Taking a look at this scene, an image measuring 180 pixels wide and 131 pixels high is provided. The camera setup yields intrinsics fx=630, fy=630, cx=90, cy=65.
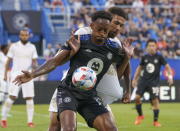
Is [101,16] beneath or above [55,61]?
above

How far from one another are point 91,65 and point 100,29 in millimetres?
544

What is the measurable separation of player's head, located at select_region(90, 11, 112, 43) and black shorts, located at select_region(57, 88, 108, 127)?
86 cm

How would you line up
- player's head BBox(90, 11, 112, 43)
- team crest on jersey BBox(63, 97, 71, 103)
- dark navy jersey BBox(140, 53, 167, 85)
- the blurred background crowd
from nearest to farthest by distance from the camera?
player's head BBox(90, 11, 112, 43) → team crest on jersey BBox(63, 97, 71, 103) → dark navy jersey BBox(140, 53, 167, 85) → the blurred background crowd

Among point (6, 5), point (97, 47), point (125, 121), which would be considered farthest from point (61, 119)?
point (6, 5)

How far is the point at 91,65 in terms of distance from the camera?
352 inches

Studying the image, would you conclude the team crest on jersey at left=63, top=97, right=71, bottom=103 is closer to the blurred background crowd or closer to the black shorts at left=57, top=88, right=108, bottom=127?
the black shorts at left=57, top=88, right=108, bottom=127

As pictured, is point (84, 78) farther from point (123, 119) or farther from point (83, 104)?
point (123, 119)

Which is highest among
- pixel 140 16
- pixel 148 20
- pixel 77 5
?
pixel 77 5

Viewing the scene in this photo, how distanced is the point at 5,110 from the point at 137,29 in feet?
50.9

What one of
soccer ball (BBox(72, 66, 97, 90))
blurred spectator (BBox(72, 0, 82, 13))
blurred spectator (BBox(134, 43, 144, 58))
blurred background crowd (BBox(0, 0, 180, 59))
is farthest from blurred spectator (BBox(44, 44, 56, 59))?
soccer ball (BBox(72, 66, 97, 90))

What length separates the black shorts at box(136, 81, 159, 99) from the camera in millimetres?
17094

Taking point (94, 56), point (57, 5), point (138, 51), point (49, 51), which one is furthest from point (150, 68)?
point (57, 5)

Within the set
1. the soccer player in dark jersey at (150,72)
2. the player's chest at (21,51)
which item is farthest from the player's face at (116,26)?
the soccer player in dark jersey at (150,72)

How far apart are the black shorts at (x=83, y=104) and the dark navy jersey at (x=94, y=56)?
6.6 inches
